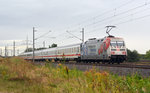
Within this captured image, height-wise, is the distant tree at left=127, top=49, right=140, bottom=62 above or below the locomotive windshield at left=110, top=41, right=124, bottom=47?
below

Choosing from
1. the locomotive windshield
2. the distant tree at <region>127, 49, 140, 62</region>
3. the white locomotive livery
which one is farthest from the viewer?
the distant tree at <region>127, 49, 140, 62</region>

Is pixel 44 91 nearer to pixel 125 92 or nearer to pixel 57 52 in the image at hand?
pixel 125 92

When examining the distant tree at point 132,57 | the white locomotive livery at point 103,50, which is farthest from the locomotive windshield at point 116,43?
the distant tree at point 132,57

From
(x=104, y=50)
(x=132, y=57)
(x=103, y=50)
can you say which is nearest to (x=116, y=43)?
(x=104, y=50)

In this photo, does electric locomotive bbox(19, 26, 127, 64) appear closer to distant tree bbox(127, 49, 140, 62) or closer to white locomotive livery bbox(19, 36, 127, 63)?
white locomotive livery bbox(19, 36, 127, 63)

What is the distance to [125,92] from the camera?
5.04 metres

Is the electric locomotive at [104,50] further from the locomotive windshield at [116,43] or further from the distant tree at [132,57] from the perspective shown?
the distant tree at [132,57]

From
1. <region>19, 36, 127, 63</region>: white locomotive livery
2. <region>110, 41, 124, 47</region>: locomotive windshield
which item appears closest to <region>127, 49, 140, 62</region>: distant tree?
<region>19, 36, 127, 63</region>: white locomotive livery

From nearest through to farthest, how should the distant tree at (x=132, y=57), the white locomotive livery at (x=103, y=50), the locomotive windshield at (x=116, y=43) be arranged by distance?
1. the white locomotive livery at (x=103, y=50)
2. the locomotive windshield at (x=116, y=43)
3. the distant tree at (x=132, y=57)

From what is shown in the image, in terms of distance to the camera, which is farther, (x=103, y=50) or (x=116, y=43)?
(x=103, y=50)

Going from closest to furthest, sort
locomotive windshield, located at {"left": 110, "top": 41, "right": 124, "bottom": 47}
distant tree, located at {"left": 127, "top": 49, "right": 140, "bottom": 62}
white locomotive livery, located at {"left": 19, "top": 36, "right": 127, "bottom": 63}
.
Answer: white locomotive livery, located at {"left": 19, "top": 36, "right": 127, "bottom": 63}, locomotive windshield, located at {"left": 110, "top": 41, "right": 124, "bottom": 47}, distant tree, located at {"left": 127, "top": 49, "right": 140, "bottom": 62}

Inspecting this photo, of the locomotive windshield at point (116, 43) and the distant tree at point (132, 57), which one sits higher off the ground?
the locomotive windshield at point (116, 43)

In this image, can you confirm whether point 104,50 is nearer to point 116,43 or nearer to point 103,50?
point 103,50

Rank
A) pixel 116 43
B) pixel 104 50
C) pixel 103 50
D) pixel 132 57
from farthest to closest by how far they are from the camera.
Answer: pixel 132 57 → pixel 103 50 → pixel 104 50 → pixel 116 43
